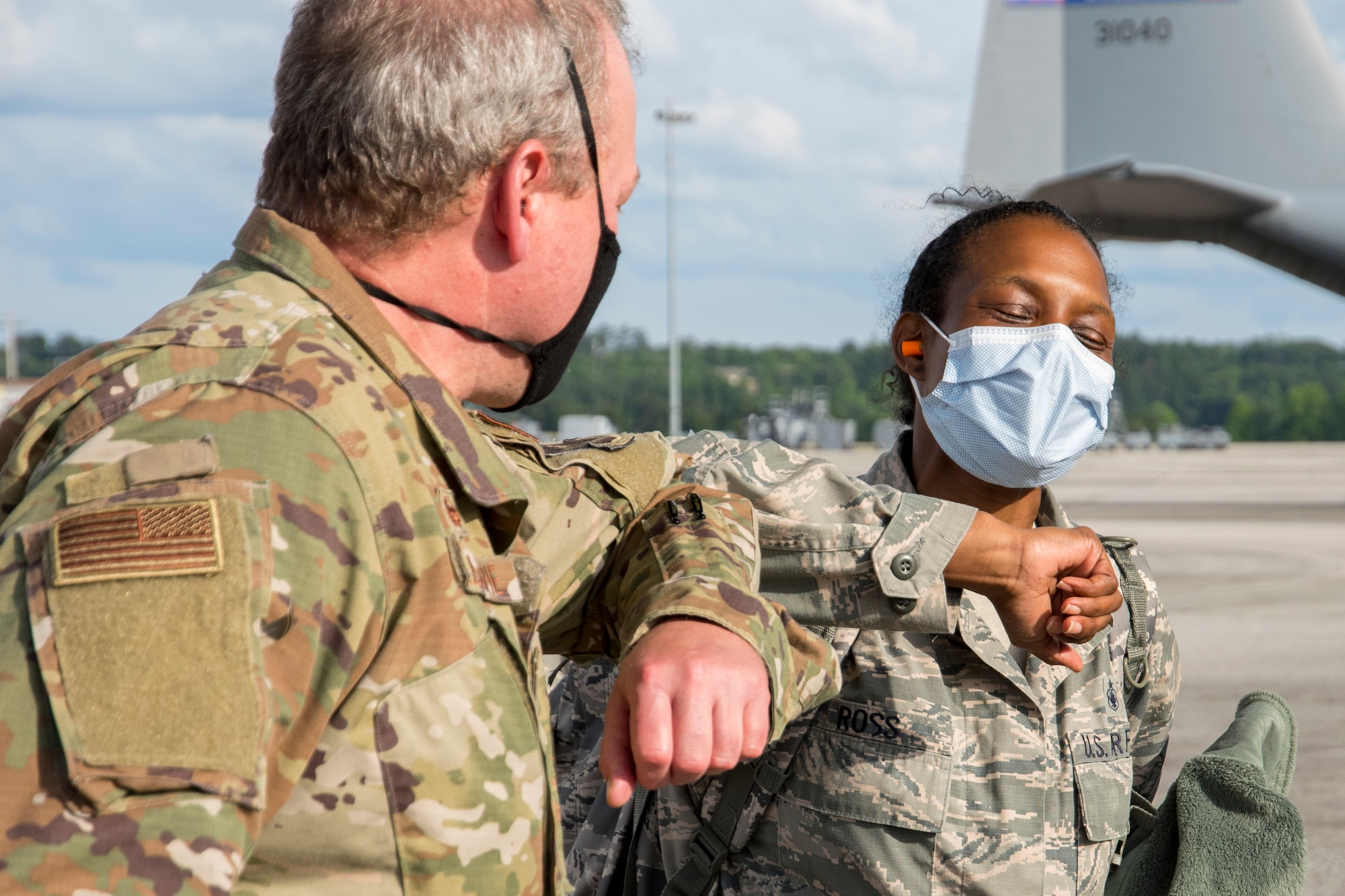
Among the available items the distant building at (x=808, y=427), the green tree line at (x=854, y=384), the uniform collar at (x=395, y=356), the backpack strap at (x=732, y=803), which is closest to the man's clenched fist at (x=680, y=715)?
the uniform collar at (x=395, y=356)

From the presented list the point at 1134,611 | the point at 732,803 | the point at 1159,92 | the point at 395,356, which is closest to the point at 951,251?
the point at 1134,611

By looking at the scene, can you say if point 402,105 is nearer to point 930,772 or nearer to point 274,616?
point 274,616

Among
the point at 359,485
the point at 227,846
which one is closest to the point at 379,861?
the point at 227,846

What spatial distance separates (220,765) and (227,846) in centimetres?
6

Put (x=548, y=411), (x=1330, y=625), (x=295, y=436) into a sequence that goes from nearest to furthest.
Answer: (x=295, y=436), (x=1330, y=625), (x=548, y=411)

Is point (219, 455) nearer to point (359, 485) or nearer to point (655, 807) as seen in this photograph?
point (359, 485)

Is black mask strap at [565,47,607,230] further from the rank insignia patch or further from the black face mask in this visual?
the rank insignia patch

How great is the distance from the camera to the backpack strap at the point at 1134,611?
208 centimetres

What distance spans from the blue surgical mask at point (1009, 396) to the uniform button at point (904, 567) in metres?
0.70

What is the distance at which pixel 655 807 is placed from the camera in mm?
2045

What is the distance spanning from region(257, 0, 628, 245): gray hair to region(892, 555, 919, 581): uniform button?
0.83m

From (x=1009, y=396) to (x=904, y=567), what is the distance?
0.81 m

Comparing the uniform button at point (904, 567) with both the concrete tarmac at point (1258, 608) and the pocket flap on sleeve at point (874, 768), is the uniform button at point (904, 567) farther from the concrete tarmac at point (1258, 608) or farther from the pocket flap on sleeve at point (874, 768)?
the concrete tarmac at point (1258, 608)

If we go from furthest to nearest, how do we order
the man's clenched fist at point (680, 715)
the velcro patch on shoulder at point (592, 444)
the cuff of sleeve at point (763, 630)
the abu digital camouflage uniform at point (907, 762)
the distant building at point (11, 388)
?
1. the distant building at point (11, 388)
2. the abu digital camouflage uniform at point (907, 762)
3. the velcro patch on shoulder at point (592, 444)
4. the cuff of sleeve at point (763, 630)
5. the man's clenched fist at point (680, 715)
